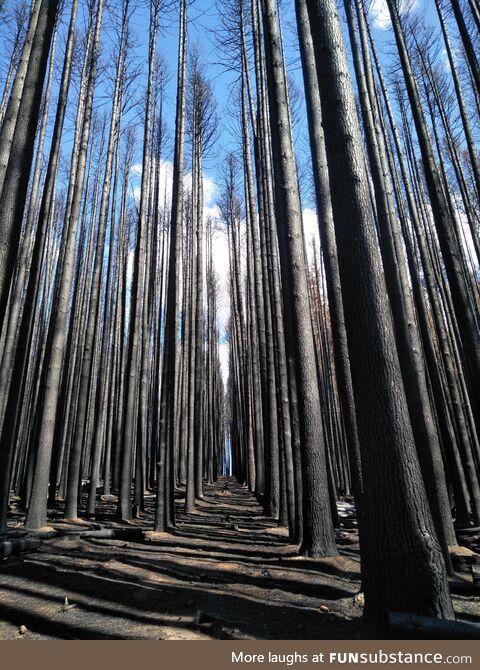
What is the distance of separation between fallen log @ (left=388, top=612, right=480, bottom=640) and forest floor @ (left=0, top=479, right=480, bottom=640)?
189mm

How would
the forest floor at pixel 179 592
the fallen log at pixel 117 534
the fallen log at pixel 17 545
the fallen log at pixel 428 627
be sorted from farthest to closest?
the fallen log at pixel 117 534, the fallen log at pixel 17 545, the forest floor at pixel 179 592, the fallen log at pixel 428 627

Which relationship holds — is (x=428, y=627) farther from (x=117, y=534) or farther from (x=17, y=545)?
(x=117, y=534)

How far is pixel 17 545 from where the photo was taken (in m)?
3.89

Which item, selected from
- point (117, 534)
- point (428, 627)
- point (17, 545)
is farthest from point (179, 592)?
point (117, 534)

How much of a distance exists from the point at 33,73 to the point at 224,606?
4694mm

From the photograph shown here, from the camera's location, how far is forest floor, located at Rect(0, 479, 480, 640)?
86.5 inches

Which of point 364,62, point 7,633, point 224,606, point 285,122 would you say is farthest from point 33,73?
point 224,606

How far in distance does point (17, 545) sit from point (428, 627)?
138 inches

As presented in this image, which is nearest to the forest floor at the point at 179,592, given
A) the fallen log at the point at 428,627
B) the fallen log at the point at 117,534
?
the fallen log at the point at 117,534

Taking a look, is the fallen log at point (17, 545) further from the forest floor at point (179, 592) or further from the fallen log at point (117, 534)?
the fallen log at point (117, 534)

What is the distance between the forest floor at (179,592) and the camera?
2.20 m

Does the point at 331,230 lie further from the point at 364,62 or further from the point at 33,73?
the point at 33,73

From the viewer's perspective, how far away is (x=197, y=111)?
10.1 meters

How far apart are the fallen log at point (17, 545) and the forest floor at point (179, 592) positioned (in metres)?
0.08
